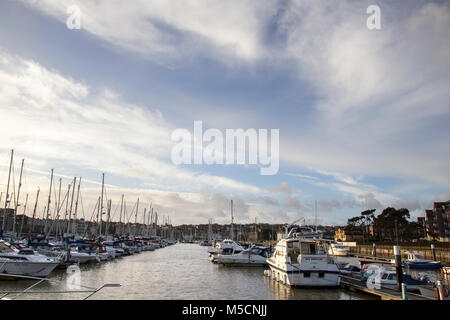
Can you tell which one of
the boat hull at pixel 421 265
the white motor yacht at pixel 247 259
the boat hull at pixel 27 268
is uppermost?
the boat hull at pixel 27 268

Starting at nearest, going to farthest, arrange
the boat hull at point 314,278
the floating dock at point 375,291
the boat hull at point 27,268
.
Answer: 1. the floating dock at point 375,291
2. the boat hull at point 314,278
3. the boat hull at point 27,268

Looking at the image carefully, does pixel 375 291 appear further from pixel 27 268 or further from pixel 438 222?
pixel 438 222

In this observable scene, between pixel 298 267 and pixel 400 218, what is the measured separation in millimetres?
94967

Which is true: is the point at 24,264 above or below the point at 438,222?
below

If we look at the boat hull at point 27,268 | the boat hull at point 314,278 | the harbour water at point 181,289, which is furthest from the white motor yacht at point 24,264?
the boat hull at point 314,278

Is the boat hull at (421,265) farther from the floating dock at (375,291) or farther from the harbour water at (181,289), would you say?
the harbour water at (181,289)

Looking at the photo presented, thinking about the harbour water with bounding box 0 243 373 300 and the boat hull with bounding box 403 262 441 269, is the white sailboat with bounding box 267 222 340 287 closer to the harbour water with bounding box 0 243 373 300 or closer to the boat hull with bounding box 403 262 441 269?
the harbour water with bounding box 0 243 373 300

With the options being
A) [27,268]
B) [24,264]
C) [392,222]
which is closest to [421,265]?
[27,268]

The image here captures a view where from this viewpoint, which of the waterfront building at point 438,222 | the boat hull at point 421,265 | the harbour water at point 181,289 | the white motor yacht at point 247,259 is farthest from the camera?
Result: the waterfront building at point 438,222

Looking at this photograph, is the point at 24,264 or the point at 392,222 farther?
the point at 392,222

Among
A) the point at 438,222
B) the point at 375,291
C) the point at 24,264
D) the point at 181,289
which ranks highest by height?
the point at 438,222
